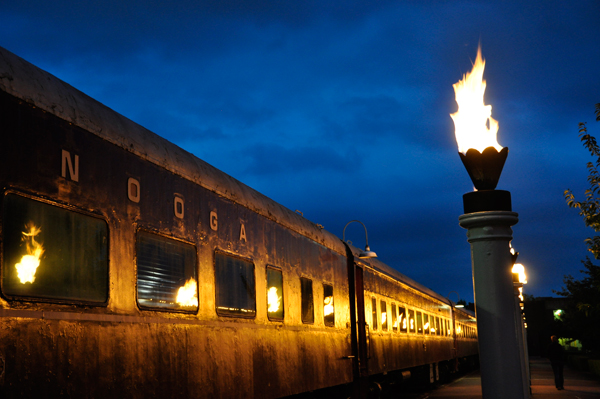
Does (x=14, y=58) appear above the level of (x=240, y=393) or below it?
above

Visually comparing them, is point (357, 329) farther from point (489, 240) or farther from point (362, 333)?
point (489, 240)

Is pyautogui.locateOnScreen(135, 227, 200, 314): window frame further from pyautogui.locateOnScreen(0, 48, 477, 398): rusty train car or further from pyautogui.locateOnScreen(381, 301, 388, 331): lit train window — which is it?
pyautogui.locateOnScreen(381, 301, 388, 331): lit train window

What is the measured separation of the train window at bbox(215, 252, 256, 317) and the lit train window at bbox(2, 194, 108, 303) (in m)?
1.98

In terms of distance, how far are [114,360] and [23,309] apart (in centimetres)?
96

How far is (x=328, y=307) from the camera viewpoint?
1012 cm

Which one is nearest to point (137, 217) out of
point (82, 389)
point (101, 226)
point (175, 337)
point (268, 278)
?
point (101, 226)

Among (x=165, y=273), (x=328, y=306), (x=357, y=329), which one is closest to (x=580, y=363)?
(x=357, y=329)

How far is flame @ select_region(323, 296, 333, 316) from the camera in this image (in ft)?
32.7

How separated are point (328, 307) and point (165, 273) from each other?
197 inches

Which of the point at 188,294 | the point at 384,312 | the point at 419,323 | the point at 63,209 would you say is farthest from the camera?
the point at 419,323

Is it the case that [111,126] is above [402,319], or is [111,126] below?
above

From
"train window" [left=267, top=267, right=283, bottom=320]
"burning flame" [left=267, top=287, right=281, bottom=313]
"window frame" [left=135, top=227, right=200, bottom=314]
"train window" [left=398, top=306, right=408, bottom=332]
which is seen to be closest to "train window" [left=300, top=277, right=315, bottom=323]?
"train window" [left=267, top=267, right=283, bottom=320]

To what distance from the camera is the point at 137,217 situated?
5121mm

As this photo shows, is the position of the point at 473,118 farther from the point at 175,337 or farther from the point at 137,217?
the point at 175,337
